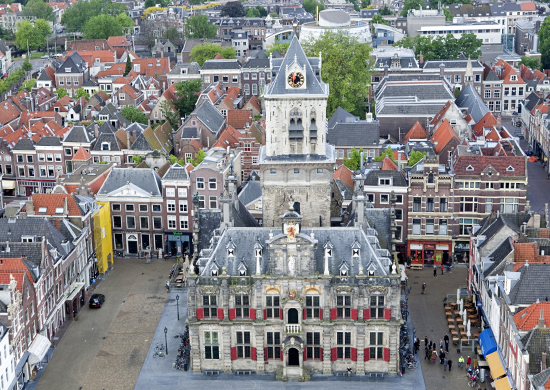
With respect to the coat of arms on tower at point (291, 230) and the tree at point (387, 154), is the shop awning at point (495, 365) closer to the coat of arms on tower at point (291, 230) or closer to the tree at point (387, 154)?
the coat of arms on tower at point (291, 230)

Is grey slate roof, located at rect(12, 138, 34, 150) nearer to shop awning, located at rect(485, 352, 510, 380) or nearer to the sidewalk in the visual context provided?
the sidewalk

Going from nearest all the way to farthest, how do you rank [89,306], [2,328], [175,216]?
[2,328] < [89,306] < [175,216]

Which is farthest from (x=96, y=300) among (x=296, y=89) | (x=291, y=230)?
(x=296, y=89)

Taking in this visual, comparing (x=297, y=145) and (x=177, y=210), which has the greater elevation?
(x=297, y=145)

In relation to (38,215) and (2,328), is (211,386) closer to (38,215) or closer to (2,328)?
(2,328)

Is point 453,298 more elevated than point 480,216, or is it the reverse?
point 480,216

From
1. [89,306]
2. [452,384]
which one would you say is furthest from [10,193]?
[452,384]

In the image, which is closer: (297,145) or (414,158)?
(297,145)

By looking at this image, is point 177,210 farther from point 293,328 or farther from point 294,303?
point 294,303
